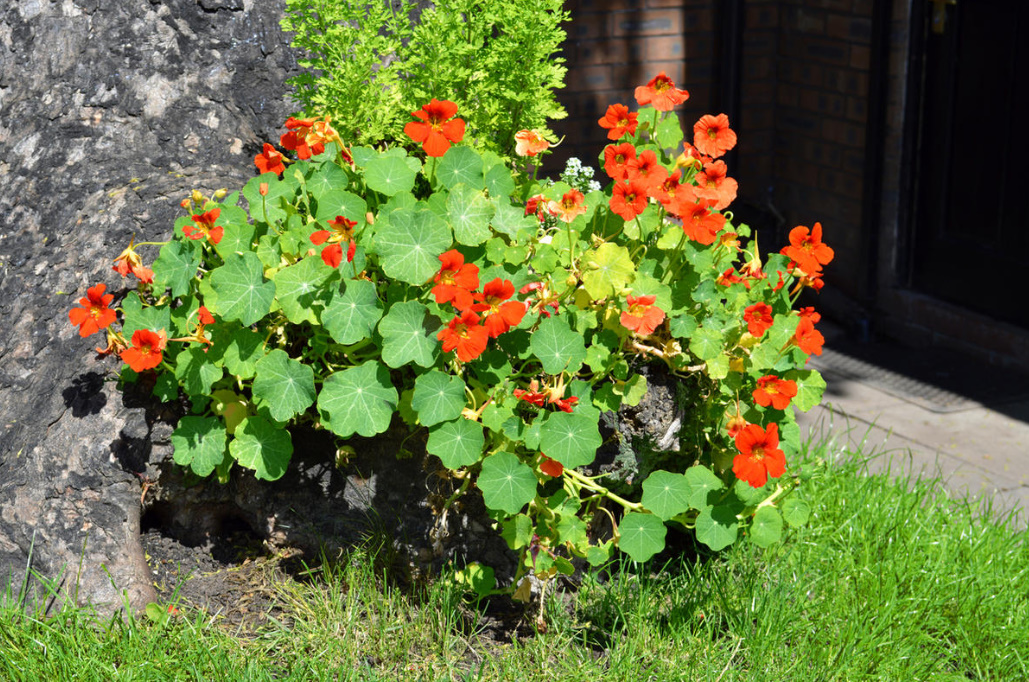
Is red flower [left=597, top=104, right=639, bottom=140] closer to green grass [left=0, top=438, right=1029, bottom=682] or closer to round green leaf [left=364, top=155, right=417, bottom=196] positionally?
round green leaf [left=364, top=155, right=417, bottom=196]

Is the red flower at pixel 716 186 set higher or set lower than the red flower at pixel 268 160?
lower

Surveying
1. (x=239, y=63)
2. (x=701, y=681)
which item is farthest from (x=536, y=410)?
(x=239, y=63)

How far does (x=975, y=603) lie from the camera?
2891 millimetres

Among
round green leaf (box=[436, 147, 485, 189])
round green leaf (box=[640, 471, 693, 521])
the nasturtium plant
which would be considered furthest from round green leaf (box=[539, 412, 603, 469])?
round green leaf (box=[436, 147, 485, 189])

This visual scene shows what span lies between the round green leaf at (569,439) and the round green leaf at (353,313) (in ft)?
1.53

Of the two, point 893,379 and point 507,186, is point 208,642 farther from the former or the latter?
point 893,379

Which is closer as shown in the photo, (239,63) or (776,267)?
(776,267)

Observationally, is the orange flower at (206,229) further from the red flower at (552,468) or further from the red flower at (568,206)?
the red flower at (552,468)

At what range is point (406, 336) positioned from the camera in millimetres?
2379

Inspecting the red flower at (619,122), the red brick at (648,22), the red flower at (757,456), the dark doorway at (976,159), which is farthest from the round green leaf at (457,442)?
the red brick at (648,22)

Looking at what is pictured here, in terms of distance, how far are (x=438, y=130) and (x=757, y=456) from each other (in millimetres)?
1080

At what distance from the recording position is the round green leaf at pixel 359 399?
2340 millimetres

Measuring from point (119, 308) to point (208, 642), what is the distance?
0.88 m

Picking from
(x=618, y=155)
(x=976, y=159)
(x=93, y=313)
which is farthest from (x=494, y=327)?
(x=976, y=159)
